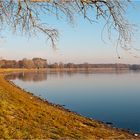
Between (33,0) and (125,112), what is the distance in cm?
1646

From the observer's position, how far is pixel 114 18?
9984mm

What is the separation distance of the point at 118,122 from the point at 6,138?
13.2m

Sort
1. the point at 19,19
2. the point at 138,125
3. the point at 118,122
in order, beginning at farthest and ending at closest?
the point at 118,122 < the point at 138,125 < the point at 19,19

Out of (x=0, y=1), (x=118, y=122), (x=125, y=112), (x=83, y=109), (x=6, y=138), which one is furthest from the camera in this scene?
(x=83, y=109)

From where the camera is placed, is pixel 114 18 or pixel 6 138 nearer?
pixel 6 138

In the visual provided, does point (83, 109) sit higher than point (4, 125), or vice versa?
point (4, 125)

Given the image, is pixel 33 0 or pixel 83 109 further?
pixel 83 109

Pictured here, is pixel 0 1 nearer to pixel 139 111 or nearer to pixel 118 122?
pixel 118 122

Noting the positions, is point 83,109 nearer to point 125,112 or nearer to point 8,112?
point 125,112

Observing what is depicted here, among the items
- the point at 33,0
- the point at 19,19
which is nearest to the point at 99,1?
the point at 33,0

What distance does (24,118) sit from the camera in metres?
12.0

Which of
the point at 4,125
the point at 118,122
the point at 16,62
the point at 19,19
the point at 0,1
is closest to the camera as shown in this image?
the point at 4,125

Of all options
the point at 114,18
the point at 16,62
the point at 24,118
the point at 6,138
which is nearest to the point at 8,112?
the point at 24,118

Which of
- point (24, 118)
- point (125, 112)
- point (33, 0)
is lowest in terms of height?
point (125, 112)
